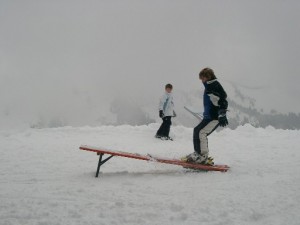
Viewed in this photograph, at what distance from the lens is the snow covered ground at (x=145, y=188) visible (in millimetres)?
4277

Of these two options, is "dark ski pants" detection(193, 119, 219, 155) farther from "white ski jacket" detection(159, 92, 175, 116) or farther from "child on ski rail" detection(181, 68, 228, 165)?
"white ski jacket" detection(159, 92, 175, 116)

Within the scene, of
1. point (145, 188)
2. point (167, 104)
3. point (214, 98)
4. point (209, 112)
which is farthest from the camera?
point (167, 104)

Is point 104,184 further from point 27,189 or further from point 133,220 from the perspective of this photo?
point 133,220

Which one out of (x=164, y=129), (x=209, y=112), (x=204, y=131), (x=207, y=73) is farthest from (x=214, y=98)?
(x=164, y=129)

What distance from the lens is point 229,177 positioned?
21.4 feet

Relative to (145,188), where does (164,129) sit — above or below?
above

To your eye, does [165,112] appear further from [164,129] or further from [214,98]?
[214,98]

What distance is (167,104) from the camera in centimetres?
1337

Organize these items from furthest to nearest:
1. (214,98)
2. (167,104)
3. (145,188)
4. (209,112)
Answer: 1. (167,104)
2. (209,112)
3. (214,98)
4. (145,188)

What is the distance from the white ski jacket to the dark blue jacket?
5874 mm

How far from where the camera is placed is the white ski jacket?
13195 mm

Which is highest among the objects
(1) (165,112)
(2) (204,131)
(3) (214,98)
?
(1) (165,112)

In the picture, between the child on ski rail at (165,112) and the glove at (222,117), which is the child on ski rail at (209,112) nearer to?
the glove at (222,117)

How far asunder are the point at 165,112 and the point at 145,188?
785 centimetres
